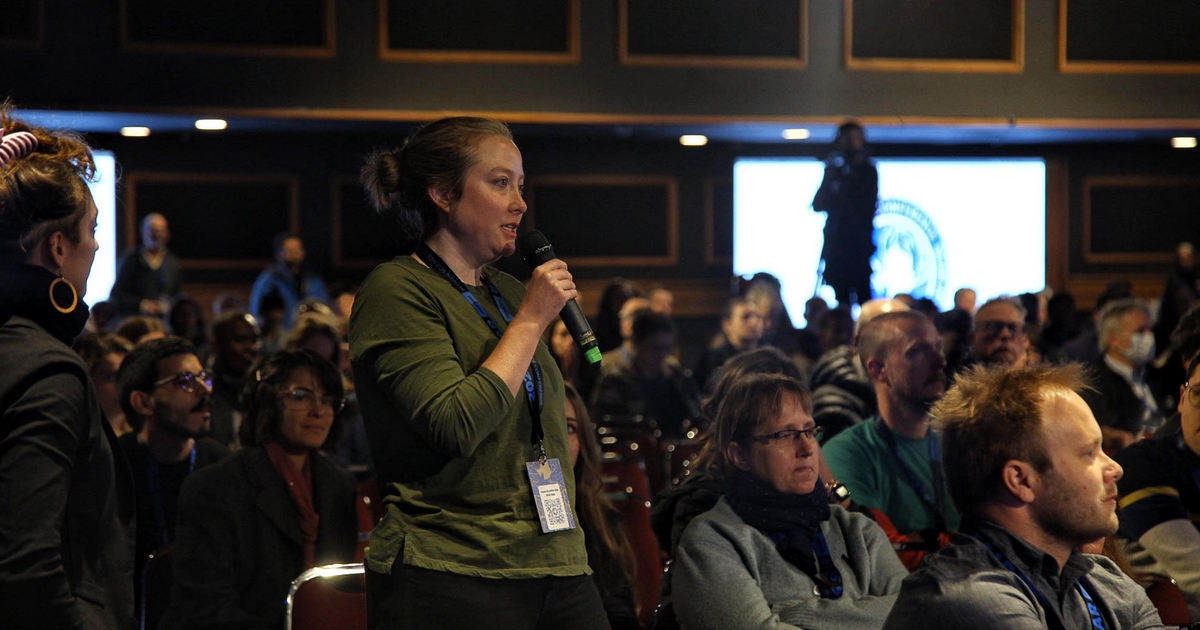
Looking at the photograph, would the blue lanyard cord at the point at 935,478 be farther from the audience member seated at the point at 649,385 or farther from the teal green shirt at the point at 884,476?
the audience member seated at the point at 649,385

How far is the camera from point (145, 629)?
3.23 m

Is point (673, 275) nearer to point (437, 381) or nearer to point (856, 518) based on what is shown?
point (856, 518)

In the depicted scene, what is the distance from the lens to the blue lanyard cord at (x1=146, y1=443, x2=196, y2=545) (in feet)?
12.4

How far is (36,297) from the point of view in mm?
1812

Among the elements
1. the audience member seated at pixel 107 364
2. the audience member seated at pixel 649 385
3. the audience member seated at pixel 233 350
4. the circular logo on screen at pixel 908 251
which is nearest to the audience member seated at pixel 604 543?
the audience member seated at pixel 107 364

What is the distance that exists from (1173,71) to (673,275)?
15.6ft

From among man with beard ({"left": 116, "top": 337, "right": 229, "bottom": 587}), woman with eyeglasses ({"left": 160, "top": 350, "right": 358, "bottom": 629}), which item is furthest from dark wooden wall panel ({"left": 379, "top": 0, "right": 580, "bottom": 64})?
woman with eyeglasses ({"left": 160, "top": 350, "right": 358, "bottom": 629})

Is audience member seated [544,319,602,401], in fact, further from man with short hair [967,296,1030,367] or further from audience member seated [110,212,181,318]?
audience member seated [110,212,181,318]

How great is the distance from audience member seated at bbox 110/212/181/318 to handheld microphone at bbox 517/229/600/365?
28.7 ft

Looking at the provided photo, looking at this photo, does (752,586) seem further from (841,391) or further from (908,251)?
(908,251)

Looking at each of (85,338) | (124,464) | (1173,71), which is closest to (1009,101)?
(1173,71)

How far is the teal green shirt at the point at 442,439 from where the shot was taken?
1.92 m

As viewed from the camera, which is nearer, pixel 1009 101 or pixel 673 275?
pixel 1009 101

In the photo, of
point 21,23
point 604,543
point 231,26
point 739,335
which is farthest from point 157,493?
point 21,23
